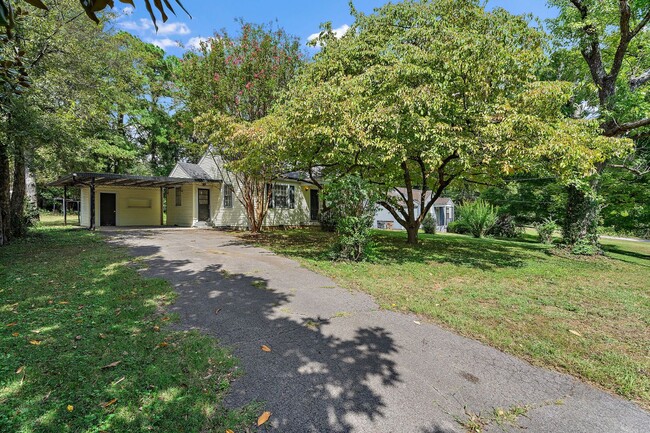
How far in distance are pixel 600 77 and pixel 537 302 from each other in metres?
9.38

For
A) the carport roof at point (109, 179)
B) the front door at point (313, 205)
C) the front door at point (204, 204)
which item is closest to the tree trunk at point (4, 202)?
the carport roof at point (109, 179)

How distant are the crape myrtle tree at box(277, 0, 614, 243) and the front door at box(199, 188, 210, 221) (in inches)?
410

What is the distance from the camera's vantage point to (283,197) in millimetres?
17562

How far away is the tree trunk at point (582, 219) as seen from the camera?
959 cm

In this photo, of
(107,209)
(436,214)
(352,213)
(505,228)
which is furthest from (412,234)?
(436,214)

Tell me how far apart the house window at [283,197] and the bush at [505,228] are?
1282 cm

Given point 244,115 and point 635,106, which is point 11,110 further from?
point 635,106

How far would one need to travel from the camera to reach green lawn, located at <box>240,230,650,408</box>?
10.1 ft

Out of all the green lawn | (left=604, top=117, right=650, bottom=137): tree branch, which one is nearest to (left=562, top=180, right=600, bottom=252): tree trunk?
the green lawn

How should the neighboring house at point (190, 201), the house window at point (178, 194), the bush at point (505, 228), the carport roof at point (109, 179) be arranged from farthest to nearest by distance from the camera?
the bush at point (505, 228)
the house window at point (178, 194)
the neighboring house at point (190, 201)
the carport roof at point (109, 179)

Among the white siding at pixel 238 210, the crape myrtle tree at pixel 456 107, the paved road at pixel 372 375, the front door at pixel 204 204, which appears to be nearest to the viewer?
the paved road at pixel 372 375

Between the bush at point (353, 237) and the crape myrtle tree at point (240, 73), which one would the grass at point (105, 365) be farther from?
the crape myrtle tree at point (240, 73)

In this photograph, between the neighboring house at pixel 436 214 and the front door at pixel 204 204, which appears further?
the neighboring house at pixel 436 214

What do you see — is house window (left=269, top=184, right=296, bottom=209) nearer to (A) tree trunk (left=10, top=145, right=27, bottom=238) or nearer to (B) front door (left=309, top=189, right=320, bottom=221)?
(B) front door (left=309, top=189, right=320, bottom=221)
